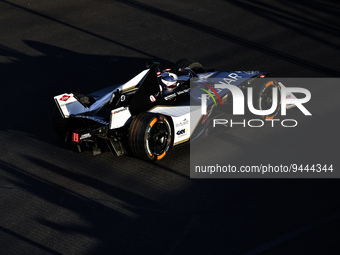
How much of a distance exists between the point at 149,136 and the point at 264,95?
3.48 meters

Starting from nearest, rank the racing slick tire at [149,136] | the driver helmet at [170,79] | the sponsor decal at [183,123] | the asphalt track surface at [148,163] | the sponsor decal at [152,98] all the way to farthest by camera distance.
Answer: the asphalt track surface at [148,163], the racing slick tire at [149,136], the sponsor decal at [183,123], the sponsor decal at [152,98], the driver helmet at [170,79]

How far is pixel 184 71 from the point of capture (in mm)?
15883

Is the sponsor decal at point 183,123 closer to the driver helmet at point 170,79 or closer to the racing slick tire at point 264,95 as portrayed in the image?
the driver helmet at point 170,79

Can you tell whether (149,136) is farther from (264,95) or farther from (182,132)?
(264,95)

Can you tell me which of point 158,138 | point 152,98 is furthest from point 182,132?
point 152,98

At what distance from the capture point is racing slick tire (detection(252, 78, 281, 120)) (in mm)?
15406

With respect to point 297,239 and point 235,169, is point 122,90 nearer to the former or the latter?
point 235,169

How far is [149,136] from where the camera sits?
13.5 meters

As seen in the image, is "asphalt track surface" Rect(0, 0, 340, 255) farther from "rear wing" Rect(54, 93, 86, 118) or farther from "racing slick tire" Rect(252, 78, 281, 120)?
"rear wing" Rect(54, 93, 86, 118)

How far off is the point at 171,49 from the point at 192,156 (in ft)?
22.9

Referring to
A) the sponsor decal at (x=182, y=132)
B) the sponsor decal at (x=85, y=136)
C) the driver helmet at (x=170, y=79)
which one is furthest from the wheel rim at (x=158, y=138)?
the driver helmet at (x=170, y=79)

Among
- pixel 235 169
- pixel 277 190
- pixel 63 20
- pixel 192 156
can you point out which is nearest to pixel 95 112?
pixel 192 156

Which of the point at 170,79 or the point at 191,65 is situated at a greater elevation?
the point at 191,65

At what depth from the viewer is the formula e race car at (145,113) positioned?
1353cm
